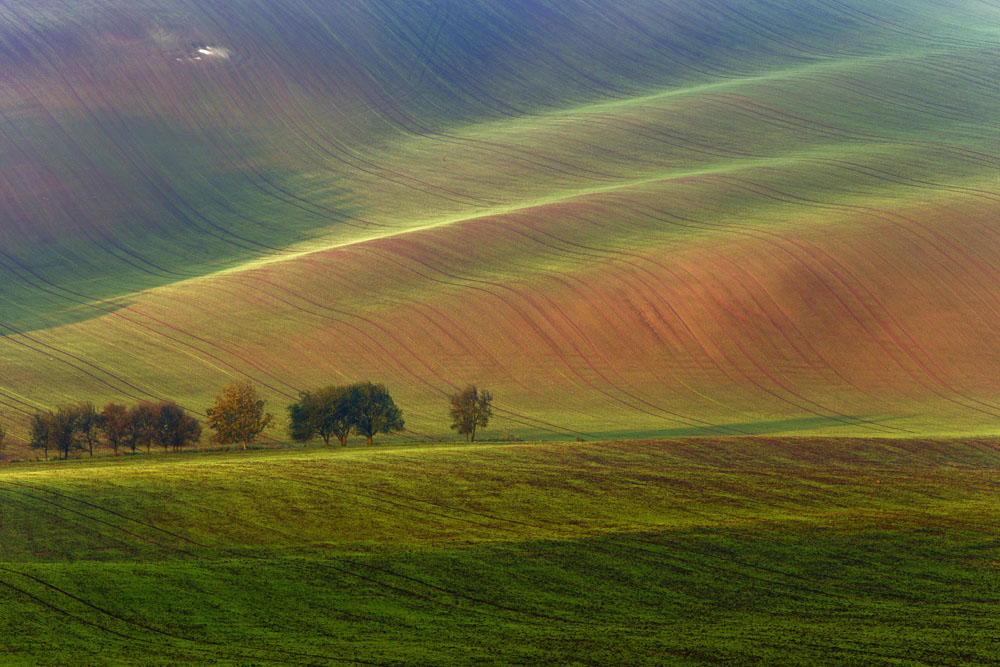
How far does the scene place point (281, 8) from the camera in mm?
112125

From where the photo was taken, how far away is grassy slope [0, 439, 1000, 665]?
18297 mm

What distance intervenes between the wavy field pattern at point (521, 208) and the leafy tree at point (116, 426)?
456 centimetres

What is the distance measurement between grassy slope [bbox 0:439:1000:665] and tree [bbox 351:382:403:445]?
26.8 feet

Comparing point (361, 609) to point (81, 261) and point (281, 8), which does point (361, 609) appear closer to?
point (81, 261)

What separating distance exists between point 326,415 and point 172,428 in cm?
637

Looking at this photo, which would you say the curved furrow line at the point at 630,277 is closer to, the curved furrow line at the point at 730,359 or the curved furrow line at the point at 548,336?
the curved furrow line at the point at 730,359

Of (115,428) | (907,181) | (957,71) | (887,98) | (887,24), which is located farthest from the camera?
(887,24)

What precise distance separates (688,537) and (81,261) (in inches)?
2552

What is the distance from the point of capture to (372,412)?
44.2 metres

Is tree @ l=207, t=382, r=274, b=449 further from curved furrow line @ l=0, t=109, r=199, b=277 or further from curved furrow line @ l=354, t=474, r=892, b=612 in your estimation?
curved furrow line @ l=0, t=109, r=199, b=277

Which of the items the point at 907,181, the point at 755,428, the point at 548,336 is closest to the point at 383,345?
the point at 548,336

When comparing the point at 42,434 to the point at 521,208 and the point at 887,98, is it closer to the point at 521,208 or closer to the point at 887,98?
the point at 521,208

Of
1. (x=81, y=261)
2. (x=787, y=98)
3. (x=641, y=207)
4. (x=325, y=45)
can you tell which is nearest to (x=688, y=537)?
(x=641, y=207)

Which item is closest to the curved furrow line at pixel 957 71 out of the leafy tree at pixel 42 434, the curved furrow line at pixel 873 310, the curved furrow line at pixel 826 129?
the curved furrow line at pixel 826 129
